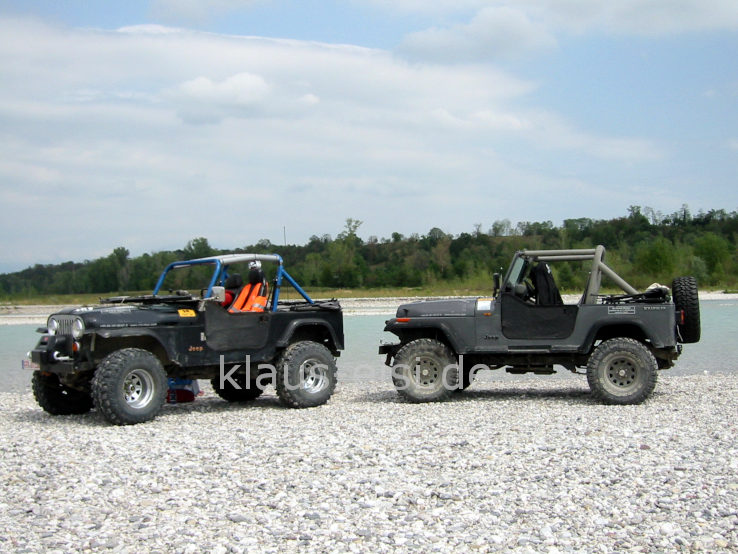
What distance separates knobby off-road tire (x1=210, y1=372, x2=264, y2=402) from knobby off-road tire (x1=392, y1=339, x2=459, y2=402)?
2070 mm

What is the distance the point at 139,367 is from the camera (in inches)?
376

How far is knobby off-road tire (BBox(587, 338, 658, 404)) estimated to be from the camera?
1042 centimetres

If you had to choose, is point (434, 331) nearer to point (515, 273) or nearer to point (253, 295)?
point (515, 273)

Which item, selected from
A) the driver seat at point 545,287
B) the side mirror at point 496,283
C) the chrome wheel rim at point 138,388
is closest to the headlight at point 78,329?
the chrome wheel rim at point 138,388

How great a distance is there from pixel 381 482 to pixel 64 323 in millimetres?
4773

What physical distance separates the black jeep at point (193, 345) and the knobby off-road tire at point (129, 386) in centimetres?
1

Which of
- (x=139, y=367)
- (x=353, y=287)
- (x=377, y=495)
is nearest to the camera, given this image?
(x=377, y=495)

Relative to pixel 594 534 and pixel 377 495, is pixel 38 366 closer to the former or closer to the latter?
A: pixel 377 495

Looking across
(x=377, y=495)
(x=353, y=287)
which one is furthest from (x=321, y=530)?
(x=353, y=287)

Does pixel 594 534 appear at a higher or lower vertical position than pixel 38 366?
lower

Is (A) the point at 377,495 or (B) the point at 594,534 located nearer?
(B) the point at 594,534

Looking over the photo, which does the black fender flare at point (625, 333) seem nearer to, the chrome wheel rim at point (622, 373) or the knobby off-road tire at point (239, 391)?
the chrome wheel rim at point (622, 373)

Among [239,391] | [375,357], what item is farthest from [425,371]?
[375,357]

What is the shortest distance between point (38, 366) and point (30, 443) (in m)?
1.41
